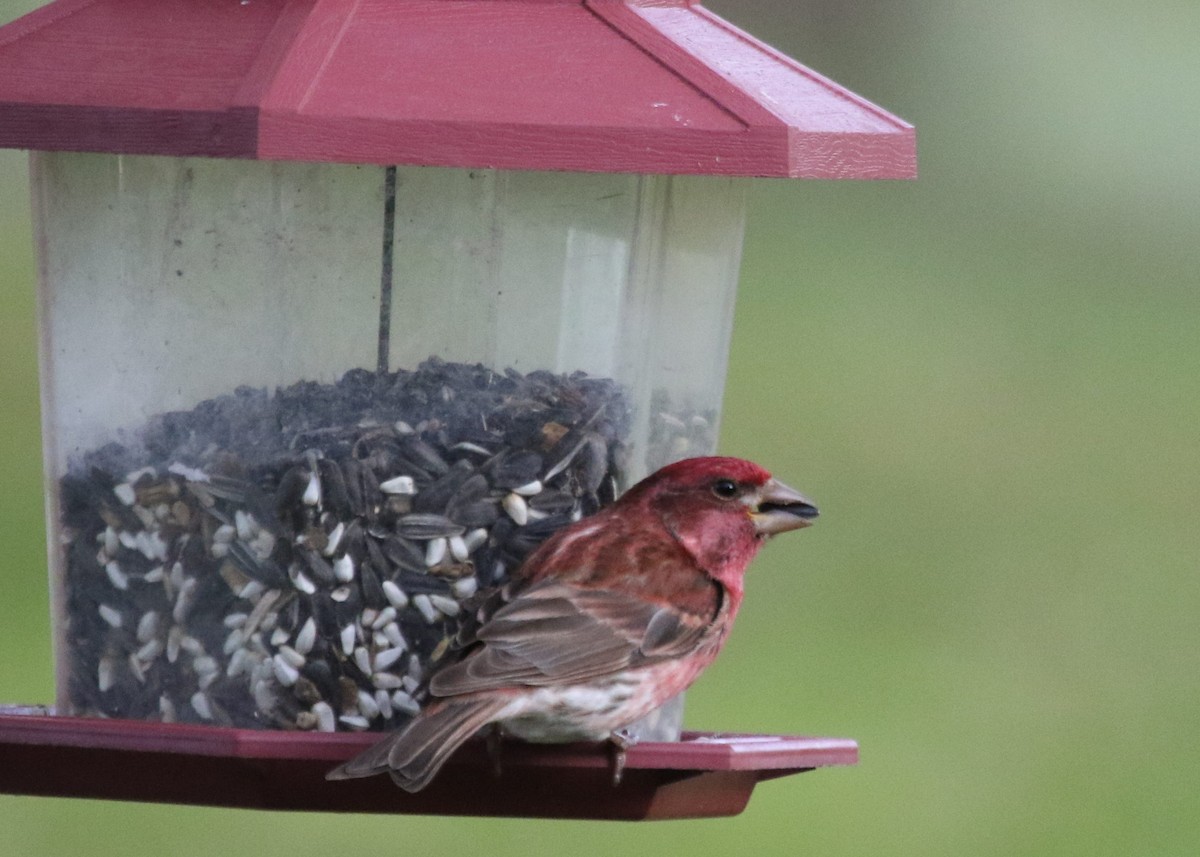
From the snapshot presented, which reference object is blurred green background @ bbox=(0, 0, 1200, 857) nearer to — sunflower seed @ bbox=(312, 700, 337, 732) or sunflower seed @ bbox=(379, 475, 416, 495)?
sunflower seed @ bbox=(312, 700, 337, 732)

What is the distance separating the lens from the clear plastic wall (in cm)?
500

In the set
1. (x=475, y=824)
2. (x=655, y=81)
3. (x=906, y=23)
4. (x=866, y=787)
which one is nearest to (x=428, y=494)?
(x=655, y=81)

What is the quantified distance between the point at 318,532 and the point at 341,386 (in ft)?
1.00

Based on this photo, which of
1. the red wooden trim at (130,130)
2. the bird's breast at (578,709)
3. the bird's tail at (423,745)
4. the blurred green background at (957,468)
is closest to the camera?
the red wooden trim at (130,130)

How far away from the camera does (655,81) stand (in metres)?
4.65

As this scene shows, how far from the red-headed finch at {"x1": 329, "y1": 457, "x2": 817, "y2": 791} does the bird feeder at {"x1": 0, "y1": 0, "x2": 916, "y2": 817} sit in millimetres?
114

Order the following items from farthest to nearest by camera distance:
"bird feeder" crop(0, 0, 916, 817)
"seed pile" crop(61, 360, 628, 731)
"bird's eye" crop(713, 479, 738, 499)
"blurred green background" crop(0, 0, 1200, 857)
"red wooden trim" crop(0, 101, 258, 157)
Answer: "blurred green background" crop(0, 0, 1200, 857), "bird's eye" crop(713, 479, 738, 499), "seed pile" crop(61, 360, 628, 731), "bird feeder" crop(0, 0, 916, 817), "red wooden trim" crop(0, 101, 258, 157)

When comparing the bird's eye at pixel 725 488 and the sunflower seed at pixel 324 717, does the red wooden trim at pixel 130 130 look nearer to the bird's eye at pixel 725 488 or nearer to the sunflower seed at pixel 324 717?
the sunflower seed at pixel 324 717

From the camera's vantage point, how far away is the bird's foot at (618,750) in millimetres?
4891

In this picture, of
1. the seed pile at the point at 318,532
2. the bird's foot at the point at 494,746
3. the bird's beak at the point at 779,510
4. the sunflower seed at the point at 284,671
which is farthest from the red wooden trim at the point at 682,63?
the sunflower seed at the point at 284,671

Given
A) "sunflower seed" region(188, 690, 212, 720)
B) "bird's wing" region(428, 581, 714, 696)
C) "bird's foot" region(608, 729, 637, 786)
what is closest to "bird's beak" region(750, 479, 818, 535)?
"bird's wing" region(428, 581, 714, 696)

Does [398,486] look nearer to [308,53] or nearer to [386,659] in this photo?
[386,659]

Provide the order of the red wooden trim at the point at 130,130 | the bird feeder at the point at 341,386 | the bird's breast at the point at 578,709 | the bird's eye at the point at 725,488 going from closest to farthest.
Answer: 1. the red wooden trim at the point at 130,130
2. the bird feeder at the point at 341,386
3. the bird's breast at the point at 578,709
4. the bird's eye at the point at 725,488

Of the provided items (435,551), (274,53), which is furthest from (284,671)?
(274,53)
